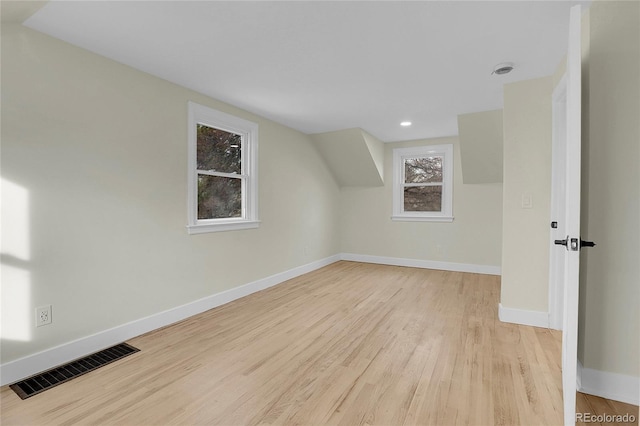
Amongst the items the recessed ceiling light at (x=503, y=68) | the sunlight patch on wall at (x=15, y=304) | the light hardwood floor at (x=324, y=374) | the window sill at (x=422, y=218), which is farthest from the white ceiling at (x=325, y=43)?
the window sill at (x=422, y=218)

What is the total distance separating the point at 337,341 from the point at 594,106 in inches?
94.2

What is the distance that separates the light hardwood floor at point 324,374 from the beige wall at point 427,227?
197cm

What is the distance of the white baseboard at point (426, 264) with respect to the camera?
499 cm

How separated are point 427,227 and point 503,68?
3256 millimetres

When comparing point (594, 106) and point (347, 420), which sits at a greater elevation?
point (594, 106)

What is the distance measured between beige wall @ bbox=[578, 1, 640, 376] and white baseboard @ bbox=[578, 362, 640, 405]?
1.3 inches

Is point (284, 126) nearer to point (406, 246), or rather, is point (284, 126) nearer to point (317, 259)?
point (317, 259)

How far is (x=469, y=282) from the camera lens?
175 inches

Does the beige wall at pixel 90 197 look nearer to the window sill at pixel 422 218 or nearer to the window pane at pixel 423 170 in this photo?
the window sill at pixel 422 218

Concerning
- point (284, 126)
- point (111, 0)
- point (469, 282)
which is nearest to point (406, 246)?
point (469, 282)

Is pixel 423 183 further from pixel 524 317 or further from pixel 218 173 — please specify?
pixel 218 173

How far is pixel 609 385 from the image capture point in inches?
71.1

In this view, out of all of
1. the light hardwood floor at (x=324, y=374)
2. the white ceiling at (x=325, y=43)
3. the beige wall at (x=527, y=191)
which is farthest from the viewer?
the beige wall at (x=527, y=191)

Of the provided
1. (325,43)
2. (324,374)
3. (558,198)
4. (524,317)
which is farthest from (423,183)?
(324,374)
